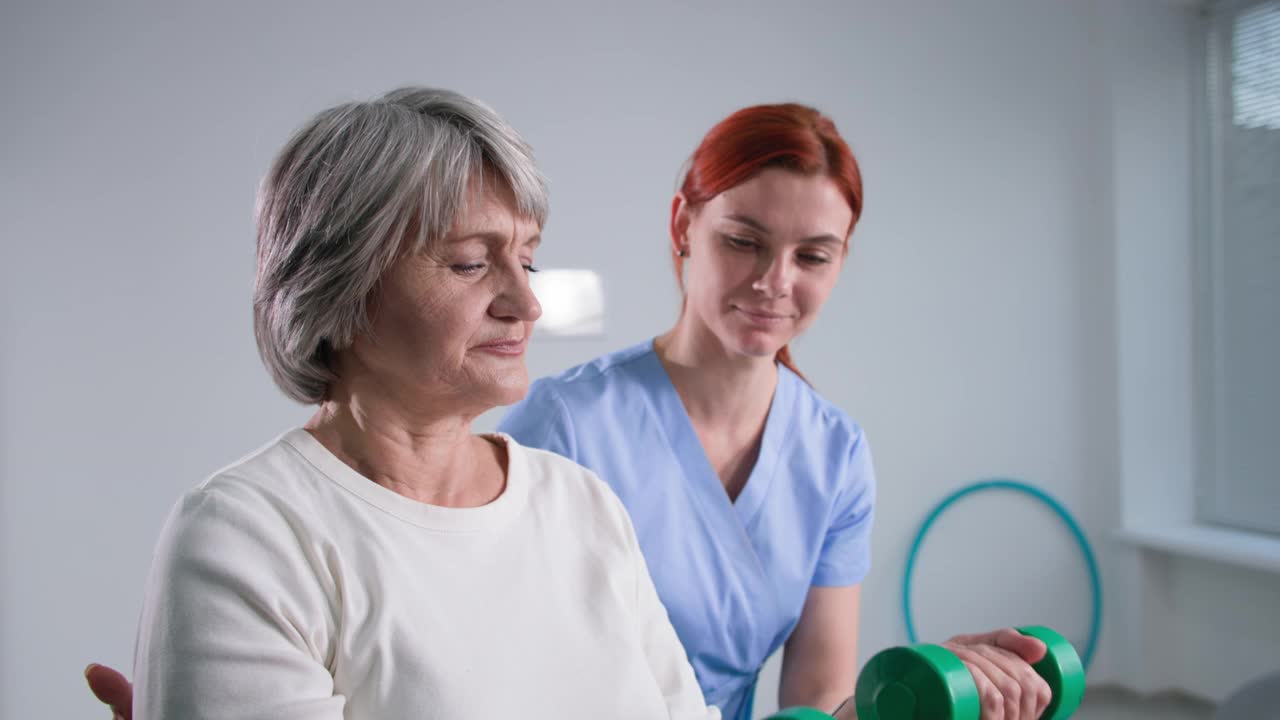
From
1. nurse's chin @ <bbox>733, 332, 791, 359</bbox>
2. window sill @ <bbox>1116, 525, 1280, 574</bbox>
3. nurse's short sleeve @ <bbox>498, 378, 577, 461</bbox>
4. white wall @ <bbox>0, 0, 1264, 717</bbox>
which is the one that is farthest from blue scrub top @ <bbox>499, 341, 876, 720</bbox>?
window sill @ <bbox>1116, 525, 1280, 574</bbox>

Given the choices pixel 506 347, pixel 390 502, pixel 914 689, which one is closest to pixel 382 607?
pixel 390 502

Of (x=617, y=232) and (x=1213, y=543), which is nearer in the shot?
(x=617, y=232)

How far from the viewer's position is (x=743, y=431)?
1455 millimetres

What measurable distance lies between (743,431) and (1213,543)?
2202 millimetres

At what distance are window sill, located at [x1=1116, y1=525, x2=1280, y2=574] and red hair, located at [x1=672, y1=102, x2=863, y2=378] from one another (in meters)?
2.15

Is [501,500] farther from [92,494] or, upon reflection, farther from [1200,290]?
[1200,290]

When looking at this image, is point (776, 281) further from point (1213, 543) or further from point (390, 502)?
point (1213, 543)

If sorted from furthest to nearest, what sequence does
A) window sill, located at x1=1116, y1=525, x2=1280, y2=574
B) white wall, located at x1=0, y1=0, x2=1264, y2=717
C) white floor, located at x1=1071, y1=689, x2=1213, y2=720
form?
white floor, located at x1=1071, y1=689, x2=1213, y2=720 < window sill, located at x1=1116, y1=525, x2=1280, y2=574 < white wall, located at x1=0, y1=0, x2=1264, y2=717

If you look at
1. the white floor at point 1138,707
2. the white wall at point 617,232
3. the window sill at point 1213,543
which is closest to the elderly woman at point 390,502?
the white wall at point 617,232

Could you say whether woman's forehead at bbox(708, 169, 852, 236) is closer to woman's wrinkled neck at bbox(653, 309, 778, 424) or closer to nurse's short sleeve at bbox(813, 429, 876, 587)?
woman's wrinkled neck at bbox(653, 309, 778, 424)

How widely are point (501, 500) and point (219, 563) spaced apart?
286 mm

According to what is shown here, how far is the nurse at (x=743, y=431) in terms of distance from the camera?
51.7 inches

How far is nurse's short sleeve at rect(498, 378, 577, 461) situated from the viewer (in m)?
1.30

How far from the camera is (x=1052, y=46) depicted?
10.2ft
